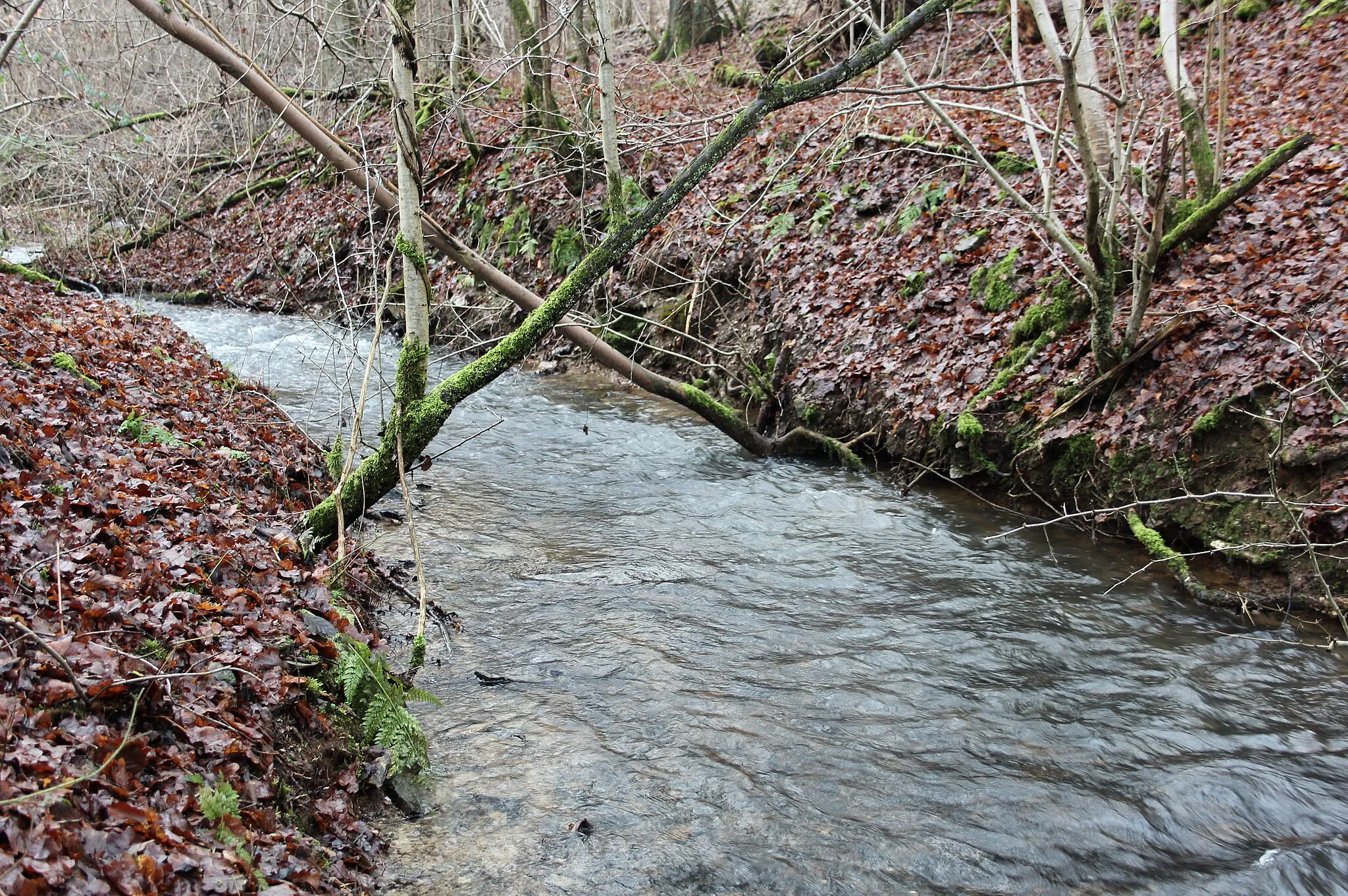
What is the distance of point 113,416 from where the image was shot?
618 cm

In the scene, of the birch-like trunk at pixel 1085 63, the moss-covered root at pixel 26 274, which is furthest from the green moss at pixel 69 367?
the birch-like trunk at pixel 1085 63

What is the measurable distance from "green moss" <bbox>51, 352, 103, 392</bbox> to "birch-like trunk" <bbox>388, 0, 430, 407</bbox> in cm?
288

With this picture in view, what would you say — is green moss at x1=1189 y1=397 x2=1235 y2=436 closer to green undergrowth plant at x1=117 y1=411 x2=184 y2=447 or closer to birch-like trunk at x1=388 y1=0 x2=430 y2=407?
birch-like trunk at x1=388 y1=0 x2=430 y2=407

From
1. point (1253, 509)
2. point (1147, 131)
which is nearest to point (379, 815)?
point (1253, 509)

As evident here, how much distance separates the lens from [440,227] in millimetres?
6156

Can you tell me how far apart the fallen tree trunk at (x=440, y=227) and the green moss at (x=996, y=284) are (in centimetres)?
368

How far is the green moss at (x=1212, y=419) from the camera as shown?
6.65 meters

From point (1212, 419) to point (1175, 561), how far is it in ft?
3.85

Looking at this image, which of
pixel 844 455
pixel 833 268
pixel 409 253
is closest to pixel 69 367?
pixel 409 253

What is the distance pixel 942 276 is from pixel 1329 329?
3.99 m

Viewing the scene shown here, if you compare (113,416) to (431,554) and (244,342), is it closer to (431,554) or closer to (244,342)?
(431,554)

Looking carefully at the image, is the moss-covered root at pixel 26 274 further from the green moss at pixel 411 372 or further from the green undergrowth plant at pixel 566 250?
the green moss at pixel 411 372

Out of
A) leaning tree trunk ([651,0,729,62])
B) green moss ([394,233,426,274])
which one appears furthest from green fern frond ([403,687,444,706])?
leaning tree trunk ([651,0,729,62])

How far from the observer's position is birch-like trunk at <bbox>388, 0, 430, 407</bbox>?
17.3 ft
